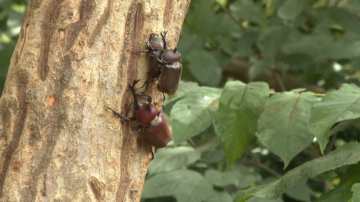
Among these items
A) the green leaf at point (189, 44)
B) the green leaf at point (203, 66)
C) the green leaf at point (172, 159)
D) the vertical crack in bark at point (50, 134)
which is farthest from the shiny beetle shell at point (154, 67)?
the green leaf at point (189, 44)

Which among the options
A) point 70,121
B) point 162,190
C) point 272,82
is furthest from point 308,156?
point 70,121

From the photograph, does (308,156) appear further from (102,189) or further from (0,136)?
(0,136)

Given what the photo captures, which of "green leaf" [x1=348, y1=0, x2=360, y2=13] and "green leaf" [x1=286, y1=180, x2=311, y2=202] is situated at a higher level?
"green leaf" [x1=348, y1=0, x2=360, y2=13]

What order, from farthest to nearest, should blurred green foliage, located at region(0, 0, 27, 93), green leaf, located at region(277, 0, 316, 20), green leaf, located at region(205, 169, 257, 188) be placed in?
green leaf, located at region(277, 0, 316, 20), blurred green foliage, located at region(0, 0, 27, 93), green leaf, located at region(205, 169, 257, 188)

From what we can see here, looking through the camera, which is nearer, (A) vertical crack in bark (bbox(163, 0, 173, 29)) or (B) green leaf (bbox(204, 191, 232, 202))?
(A) vertical crack in bark (bbox(163, 0, 173, 29))

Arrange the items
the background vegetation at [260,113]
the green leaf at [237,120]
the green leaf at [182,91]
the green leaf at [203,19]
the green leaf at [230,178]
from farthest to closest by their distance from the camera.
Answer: the green leaf at [203,19]
the green leaf at [230,178]
the green leaf at [182,91]
the green leaf at [237,120]
the background vegetation at [260,113]

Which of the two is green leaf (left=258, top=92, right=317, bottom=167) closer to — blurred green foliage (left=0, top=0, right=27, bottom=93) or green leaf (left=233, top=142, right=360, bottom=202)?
green leaf (left=233, top=142, right=360, bottom=202)

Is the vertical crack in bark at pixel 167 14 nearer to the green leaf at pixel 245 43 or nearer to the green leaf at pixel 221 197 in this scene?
the green leaf at pixel 221 197

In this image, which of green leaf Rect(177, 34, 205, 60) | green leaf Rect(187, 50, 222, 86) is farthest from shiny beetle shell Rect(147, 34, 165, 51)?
green leaf Rect(177, 34, 205, 60)
